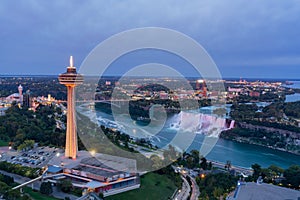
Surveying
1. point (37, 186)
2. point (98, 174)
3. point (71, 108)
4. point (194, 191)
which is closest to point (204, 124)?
point (71, 108)

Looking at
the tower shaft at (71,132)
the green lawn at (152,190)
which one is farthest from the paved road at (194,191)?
the tower shaft at (71,132)

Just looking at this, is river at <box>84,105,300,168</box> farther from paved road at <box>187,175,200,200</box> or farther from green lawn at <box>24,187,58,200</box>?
green lawn at <box>24,187,58,200</box>

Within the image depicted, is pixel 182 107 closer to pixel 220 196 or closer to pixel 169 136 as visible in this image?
pixel 169 136

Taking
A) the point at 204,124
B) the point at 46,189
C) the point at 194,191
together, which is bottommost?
the point at 194,191

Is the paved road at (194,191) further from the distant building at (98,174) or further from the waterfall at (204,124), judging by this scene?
the waterfall at (204,124)

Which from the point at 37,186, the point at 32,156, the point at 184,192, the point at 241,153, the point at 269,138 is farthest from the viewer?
the point at 269,138

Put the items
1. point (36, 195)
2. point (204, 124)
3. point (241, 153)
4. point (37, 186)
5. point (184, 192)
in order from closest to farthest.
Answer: point (36, 195)
point (37, 186)
point (184, 192)
point (241, 153)
point (204, 124)

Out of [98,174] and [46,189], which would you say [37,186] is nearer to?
[46,189]

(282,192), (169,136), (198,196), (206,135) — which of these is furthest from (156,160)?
(206,135)
